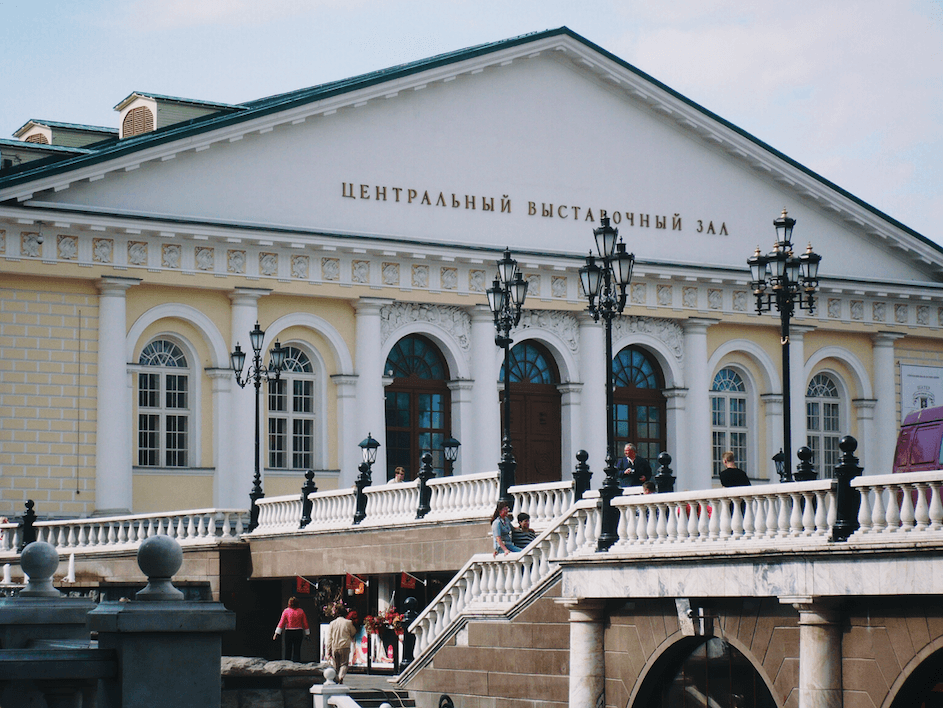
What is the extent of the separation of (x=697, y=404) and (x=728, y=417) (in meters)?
1.46

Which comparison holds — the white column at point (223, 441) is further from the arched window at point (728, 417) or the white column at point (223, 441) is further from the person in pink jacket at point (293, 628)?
the arched window at point (728, 417)

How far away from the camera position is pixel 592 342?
4112 centimetres

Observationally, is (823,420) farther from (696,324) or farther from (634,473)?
(634,473)

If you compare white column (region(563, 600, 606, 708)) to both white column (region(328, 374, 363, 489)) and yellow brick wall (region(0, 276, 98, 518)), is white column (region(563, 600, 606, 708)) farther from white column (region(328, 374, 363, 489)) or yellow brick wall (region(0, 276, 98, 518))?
white column (region(328, 374, 363, 489))

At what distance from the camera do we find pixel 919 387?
45.8 metres

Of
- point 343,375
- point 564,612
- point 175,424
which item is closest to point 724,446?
point 343,375

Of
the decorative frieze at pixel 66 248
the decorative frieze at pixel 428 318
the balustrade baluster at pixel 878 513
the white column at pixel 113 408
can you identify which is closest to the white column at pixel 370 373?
the decorative frieze at pixel 428 318

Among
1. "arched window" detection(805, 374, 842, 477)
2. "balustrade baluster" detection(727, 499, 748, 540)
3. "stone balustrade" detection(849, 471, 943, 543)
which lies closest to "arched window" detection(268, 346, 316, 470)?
"arched window" detection(805, 374, 842, 477)

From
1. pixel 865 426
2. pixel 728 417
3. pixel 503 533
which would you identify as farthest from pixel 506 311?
pixel 865 426

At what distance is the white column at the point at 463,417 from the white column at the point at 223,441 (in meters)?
5.88

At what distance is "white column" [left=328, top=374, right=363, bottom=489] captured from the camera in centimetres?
3728

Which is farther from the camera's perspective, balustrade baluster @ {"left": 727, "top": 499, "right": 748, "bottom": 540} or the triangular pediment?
the triangular pediment

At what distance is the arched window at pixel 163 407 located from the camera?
35.8 meters

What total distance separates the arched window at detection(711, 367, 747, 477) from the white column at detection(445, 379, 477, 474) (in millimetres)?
7622
